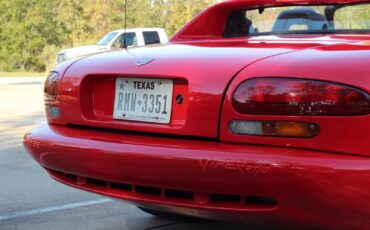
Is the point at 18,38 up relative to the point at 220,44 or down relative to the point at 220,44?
down

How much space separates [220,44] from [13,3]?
140 feet

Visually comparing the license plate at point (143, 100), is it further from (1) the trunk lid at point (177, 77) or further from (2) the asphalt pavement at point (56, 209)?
(2) the asphalt pavement at point (56, 209)

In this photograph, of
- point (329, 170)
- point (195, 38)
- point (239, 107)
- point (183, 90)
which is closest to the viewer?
point (329, 170)

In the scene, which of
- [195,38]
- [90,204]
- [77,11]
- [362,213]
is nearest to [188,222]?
[90,204]

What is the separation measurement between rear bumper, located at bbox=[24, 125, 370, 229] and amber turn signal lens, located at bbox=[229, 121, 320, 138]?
66 millimetres

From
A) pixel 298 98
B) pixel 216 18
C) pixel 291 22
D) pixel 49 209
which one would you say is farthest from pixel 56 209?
pixel 298 98

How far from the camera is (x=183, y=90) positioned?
9.00 feet

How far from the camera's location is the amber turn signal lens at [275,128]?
240cm

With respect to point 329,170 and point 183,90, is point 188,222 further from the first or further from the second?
point 329,170

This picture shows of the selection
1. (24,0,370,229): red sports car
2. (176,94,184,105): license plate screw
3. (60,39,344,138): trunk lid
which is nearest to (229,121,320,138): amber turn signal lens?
(24,0,370,229): red sports car

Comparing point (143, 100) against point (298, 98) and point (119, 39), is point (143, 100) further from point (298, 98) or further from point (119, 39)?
point (119, 39)

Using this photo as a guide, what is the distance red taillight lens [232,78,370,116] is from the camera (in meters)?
2.37

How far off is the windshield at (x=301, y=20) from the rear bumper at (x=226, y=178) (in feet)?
4.15

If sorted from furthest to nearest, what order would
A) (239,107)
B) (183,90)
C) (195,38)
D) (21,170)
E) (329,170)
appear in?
(21,170)
(195,38)
(183,90)
(239,107)
(329,170)
